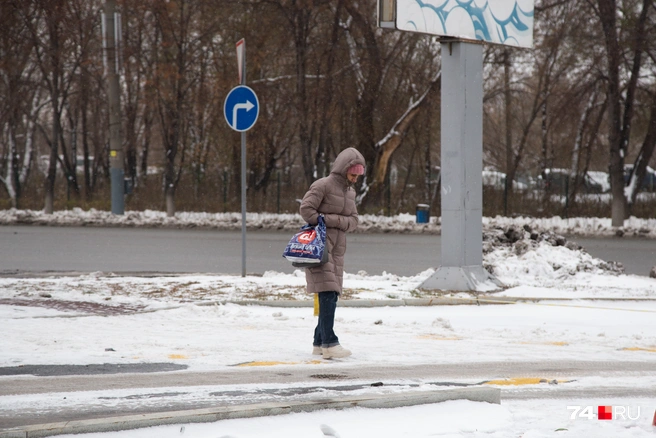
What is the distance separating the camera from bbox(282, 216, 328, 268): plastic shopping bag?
7.36 metres

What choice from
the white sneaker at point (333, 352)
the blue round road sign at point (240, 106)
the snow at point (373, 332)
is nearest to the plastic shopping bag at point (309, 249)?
the white sneaker at point (333, 352)

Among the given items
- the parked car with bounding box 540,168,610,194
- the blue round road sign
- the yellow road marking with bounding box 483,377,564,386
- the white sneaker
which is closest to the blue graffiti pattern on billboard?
the blue round road sign

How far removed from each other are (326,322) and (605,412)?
2653 mm

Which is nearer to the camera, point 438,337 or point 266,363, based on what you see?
point 266,363

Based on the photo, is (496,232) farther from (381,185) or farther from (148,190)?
(148,190)

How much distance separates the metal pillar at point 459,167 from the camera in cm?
1234

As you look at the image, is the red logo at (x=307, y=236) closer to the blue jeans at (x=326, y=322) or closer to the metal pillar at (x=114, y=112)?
the blue jeans at (x=326, y=322)

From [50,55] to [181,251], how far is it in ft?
47.9

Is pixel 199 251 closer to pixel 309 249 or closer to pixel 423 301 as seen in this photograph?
pixel 423 301

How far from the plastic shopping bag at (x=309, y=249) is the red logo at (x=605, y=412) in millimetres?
2614

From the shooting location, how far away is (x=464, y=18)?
40.5 feet

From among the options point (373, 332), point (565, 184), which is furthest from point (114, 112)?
point (373, 332)

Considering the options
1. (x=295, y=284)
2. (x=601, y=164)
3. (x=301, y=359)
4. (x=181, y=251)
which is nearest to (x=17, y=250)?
(x=181, y=251)

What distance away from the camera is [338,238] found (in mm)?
7684
